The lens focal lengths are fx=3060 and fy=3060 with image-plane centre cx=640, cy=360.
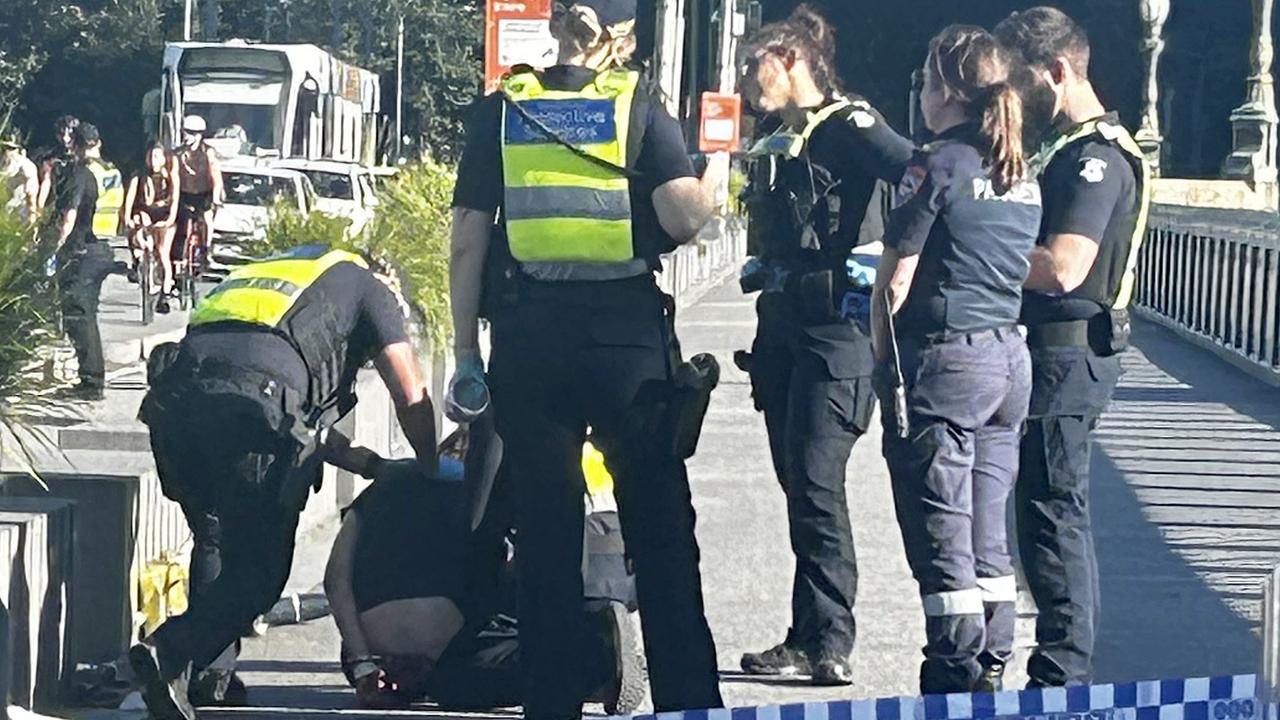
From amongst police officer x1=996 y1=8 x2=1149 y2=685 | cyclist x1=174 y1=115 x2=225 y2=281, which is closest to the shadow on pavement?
police officer x1=996 y1=8 x2=1149 y2=685

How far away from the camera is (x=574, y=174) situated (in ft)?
19.0

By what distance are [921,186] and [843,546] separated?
0.77m

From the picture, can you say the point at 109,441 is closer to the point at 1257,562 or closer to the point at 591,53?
the point at 591,53

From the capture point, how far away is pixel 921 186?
19.4 ft

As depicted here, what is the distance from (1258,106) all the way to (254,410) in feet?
6.78

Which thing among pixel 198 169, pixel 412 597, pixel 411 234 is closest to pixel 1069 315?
pixel 411 234

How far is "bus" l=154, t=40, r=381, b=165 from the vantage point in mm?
5914

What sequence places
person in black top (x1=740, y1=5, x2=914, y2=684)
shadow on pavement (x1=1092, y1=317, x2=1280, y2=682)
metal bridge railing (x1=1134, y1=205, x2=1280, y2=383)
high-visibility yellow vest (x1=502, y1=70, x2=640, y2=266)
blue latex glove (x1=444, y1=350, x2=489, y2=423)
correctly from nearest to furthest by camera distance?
high-visibility yellow vest (x1=502, y1=70, x2=640, y2=266), blue latex glove (x1=444, y1=350, x2=489, y2=423), person in black top (x1=740, y1=5, x2=914, y2=684), shadow on pavement (x1=1092, y1=317, x2=1280, y2=682), metal bridge railing (x1=1134, y1=205, x2=1280, y2=383)

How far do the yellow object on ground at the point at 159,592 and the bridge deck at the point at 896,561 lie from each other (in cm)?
22

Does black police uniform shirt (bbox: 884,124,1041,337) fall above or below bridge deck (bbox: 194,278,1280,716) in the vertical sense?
above

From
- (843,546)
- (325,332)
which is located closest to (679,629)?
(843,546)

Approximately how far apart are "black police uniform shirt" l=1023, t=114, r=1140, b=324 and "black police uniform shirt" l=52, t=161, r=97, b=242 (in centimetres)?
184

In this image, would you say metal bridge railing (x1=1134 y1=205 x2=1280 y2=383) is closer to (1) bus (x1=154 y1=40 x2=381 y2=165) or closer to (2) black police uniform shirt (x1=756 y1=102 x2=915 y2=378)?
(2) black police uniform shirt (x1=756 y1=102 x2=915 y2=378)

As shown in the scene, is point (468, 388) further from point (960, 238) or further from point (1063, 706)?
point (1063, 706)
